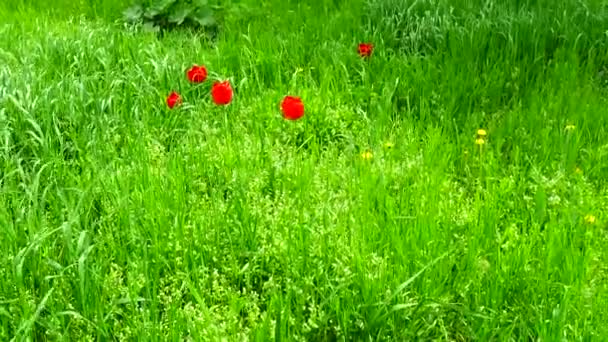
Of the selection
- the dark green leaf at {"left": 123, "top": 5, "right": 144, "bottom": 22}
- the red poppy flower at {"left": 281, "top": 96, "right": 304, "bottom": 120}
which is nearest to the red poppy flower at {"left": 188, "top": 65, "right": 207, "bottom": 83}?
the red poppy flower at {"left": 281, "top": 96, "right": 304, "bottom": 120}

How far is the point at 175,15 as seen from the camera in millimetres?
5055

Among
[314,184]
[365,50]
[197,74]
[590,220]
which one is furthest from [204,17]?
[590,220]

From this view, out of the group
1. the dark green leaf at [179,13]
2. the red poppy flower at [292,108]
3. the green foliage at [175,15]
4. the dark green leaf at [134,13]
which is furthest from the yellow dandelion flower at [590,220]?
the dark green leaf at [134,13]

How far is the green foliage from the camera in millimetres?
5012

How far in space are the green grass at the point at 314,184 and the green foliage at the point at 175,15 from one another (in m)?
0.36

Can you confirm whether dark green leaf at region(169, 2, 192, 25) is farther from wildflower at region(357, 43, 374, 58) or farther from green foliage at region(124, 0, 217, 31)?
wildflower at region(357, 43, 374, 58)

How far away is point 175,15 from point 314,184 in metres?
2.48

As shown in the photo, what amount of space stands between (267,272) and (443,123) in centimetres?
A: 131

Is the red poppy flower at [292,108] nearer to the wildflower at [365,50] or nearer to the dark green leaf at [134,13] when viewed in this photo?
the wildflower at [365,50]

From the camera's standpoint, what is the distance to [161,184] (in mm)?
2826

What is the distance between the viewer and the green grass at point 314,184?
7.48 feet

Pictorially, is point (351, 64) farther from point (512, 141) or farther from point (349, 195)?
point (349, 195)

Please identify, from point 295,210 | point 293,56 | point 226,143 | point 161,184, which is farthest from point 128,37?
point 295,210

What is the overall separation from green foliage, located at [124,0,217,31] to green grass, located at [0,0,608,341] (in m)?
0.36
